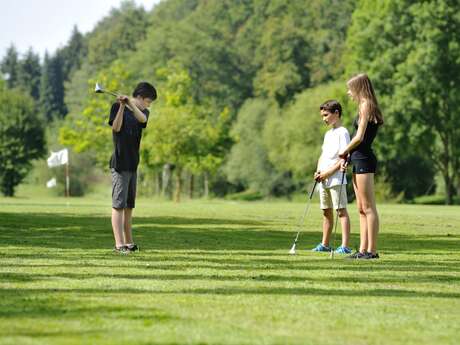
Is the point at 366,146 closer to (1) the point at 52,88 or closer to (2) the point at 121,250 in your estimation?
(2) the point at 121,250

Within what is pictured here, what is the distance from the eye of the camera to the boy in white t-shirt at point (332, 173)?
571 inches

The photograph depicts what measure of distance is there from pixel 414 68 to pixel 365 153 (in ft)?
169

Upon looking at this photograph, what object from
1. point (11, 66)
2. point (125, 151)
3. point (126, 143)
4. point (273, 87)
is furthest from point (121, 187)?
point (11, 66)

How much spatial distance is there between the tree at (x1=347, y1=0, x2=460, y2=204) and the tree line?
8 cm

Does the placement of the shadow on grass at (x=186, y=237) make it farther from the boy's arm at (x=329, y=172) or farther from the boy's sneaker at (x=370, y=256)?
the boy's sneaker at (x=370, y=256)

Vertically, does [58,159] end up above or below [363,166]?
above

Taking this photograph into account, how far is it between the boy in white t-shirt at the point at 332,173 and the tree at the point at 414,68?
1930 inches

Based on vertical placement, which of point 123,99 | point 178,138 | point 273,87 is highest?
point 273,87

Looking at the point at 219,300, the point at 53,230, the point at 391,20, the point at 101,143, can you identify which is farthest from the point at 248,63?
the point at 219,300

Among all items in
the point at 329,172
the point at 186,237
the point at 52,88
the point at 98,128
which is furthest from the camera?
the point at 52,88

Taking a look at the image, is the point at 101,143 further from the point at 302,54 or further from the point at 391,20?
the point at 391,20

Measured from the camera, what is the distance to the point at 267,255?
45.1 feet

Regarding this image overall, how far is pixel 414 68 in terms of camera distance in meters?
63.6

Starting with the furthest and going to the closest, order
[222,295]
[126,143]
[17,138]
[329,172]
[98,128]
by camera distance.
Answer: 1. [17,138]
2. [98,128]
3. [329,172]
4. [126,143]
5. [222,295]
